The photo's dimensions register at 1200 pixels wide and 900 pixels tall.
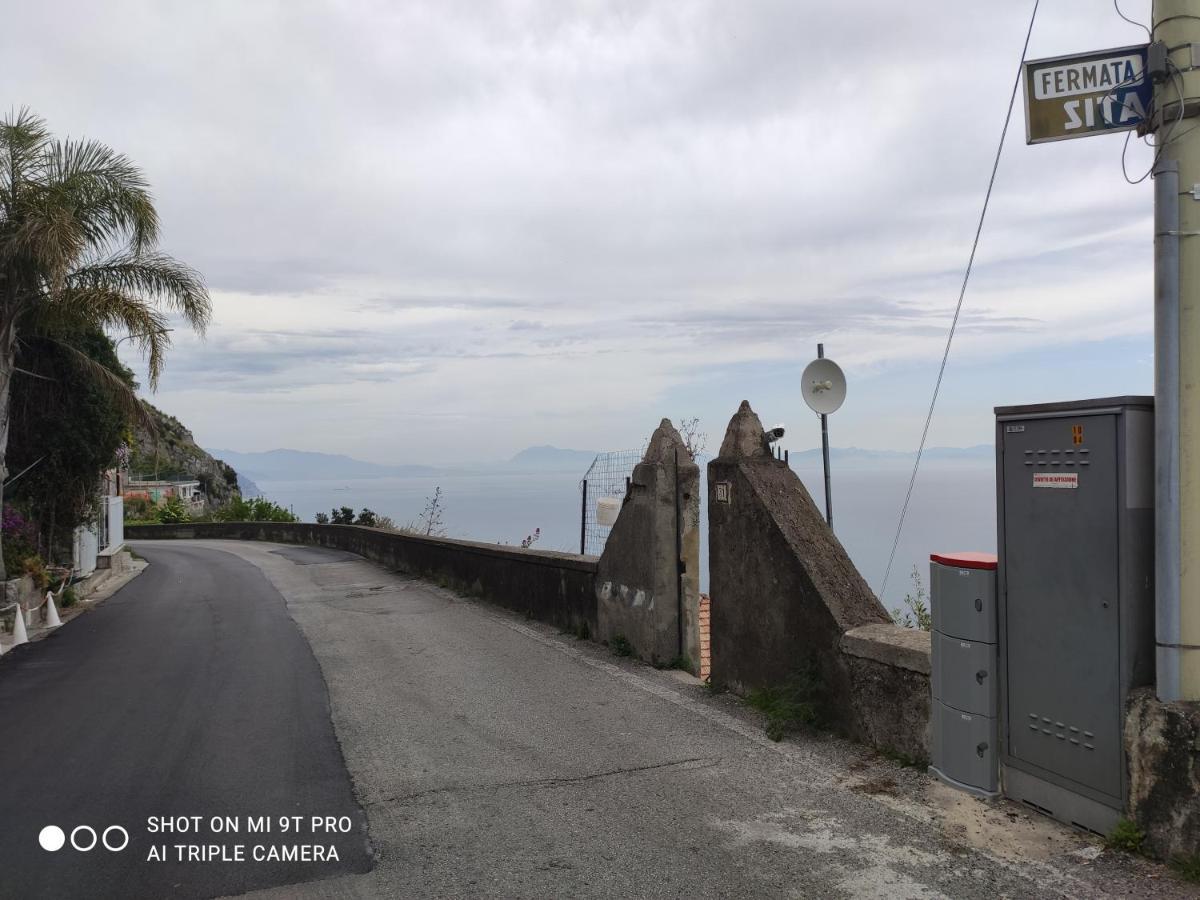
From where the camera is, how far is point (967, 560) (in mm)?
4809

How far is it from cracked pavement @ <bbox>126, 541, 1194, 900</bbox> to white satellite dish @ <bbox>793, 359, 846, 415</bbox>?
276cm

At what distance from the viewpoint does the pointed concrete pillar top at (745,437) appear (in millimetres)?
7145

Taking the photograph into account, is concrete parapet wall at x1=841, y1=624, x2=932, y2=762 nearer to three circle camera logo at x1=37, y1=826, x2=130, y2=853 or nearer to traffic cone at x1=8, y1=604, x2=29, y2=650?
three circle camera logo at x1=37, y1=826, x2=130, y2=853

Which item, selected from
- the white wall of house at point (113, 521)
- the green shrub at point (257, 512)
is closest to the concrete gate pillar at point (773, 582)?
the white wall of house at point (113, 521)

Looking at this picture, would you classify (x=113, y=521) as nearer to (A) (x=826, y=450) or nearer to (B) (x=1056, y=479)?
(A) (x=826, y=450)

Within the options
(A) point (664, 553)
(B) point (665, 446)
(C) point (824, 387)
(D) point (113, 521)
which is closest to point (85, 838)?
(A) point (664, 553)

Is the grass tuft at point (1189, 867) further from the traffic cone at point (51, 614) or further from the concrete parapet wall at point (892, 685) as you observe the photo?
the traffic cone at point (51, 614)

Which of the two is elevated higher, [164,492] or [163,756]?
[164,492]

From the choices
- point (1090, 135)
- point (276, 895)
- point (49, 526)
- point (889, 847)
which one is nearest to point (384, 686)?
point (276, 895)

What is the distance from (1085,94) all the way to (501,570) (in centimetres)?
1023

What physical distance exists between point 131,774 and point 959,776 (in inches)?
195

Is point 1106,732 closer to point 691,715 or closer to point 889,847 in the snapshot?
point 889,847

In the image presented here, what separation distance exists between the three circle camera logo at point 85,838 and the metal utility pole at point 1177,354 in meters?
5.01

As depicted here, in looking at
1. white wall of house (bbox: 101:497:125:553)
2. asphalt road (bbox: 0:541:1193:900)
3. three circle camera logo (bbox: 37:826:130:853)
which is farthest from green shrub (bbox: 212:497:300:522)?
three circle camera logo (bbox: 37:826:130:853)
